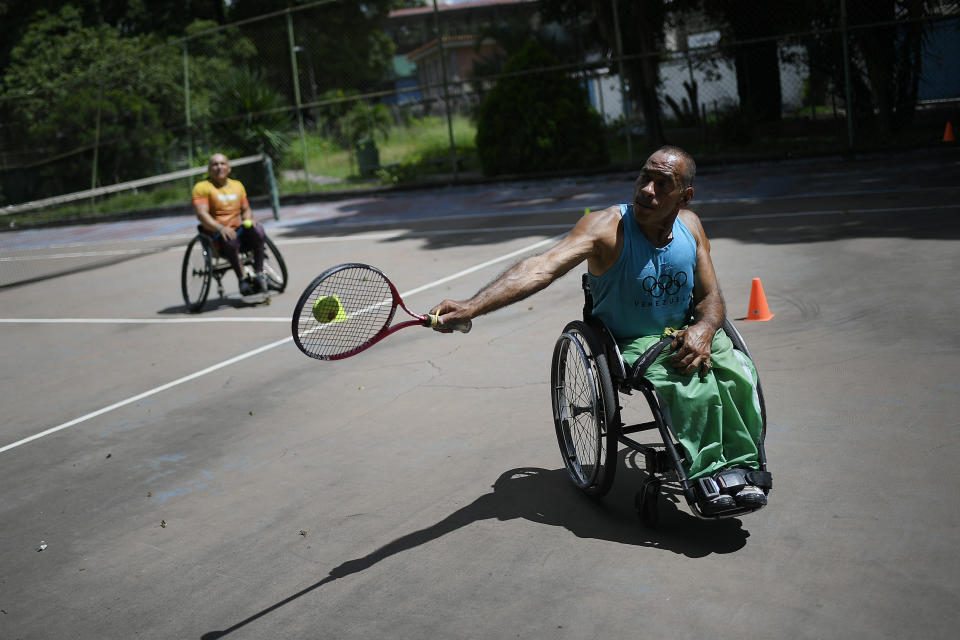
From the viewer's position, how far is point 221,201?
10.9 meters

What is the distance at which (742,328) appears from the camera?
7.48m

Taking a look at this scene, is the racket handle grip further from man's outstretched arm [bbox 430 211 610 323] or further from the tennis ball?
the tennis ball

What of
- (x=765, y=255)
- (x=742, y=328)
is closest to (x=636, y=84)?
(x=765, y=255)

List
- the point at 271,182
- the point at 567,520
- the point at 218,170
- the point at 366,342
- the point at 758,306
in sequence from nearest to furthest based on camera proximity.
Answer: the point at 366,342 < the point at 567,520 < the point at 758,306 < the point at 218,170 < the point at 271,182

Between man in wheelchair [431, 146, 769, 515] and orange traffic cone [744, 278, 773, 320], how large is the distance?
11.0 ft

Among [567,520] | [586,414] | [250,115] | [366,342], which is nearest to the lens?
[366,342]

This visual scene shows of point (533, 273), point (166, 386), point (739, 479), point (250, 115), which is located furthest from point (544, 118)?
point (739, 479)

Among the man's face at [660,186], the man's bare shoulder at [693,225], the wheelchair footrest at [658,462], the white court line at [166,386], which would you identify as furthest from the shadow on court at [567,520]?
the white court line at [166,386]

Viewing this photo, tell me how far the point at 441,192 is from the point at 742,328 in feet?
47.9

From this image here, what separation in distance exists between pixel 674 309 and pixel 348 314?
1602mm

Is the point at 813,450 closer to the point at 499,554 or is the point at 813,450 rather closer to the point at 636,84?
the point at 499,554

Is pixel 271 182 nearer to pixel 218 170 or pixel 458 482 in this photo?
pixel 218 170

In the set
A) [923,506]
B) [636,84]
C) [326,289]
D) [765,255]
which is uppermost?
[636,84]

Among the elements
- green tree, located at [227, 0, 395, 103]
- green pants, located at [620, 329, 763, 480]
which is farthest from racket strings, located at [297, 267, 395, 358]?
green tree, located at [227, 0, 395, 103]
